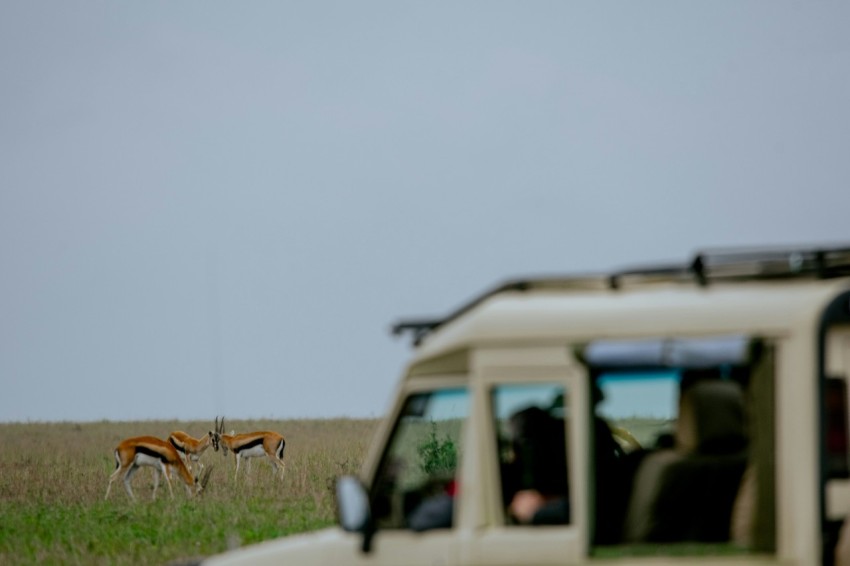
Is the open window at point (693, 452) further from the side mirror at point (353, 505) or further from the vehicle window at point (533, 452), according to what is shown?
the side mirror at point (353, 505)

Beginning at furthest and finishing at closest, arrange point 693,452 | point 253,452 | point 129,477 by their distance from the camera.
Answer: point 253,452, point 129,477, point 693,452

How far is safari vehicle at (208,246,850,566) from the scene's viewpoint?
5.43 m

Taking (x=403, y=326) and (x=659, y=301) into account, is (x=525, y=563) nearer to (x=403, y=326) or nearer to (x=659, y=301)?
(x=659, y=301)

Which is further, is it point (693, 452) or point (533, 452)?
point (533, 452)

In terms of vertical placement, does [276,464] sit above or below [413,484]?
below

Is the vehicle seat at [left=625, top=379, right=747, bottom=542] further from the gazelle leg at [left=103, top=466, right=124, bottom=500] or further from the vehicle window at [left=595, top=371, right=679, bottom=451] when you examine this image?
the gazelle leg at [left=103, top=466, right=124, bottom=500]

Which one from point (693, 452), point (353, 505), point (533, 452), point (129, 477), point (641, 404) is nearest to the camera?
point (353, 505)

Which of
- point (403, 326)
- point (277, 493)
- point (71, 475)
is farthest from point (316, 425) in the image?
point (403, 326)

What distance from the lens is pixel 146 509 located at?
2266 centimetres

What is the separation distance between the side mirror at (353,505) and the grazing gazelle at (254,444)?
25.3m

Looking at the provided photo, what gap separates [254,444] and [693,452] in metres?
27.3

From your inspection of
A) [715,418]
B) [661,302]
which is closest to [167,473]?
[715,418]

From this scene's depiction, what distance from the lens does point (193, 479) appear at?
28141 millimetres

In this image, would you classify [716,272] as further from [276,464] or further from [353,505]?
[276,464]
